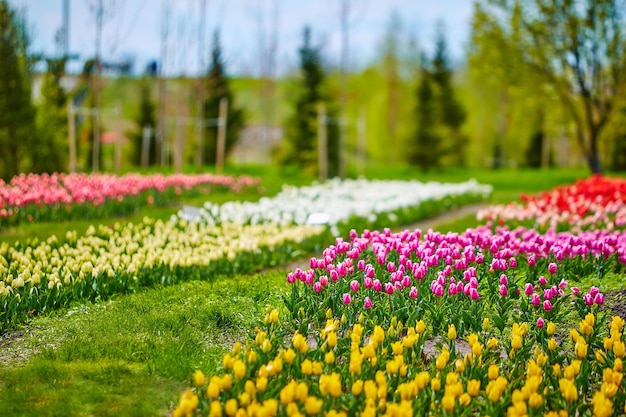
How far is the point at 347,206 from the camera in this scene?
1259 cm

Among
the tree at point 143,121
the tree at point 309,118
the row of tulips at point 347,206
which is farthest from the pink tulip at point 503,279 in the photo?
the tree at point 143,121

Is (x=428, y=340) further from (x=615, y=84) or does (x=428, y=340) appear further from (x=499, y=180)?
(x=499, y=180)

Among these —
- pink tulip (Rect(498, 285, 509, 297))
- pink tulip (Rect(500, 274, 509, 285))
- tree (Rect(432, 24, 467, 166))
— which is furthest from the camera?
tree (Rect(432, 24, 467, 166))

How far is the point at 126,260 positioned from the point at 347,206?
583cm

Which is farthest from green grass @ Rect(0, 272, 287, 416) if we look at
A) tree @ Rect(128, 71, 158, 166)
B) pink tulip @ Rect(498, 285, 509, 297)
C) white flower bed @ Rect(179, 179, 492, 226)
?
tree @ Rect(128, 71, 158, 166)

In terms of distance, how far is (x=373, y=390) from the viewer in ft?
12.0

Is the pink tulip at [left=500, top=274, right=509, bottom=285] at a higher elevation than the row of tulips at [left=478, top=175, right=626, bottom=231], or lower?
lower

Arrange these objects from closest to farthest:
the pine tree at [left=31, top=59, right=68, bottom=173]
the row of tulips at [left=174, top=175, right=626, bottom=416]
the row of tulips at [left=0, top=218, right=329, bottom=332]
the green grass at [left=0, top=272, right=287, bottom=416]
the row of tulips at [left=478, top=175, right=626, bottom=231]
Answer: the row of tulips at [left=174, top=175, right=626, bottom=416], the green grass at [left=0, top=272, right=287, bottom=416], the row of tulips at [left=0, top=218, right=329, bottom=332], the row of tulips at [left=478, top=175, right=626, bottom=231], the pine tree at [left=31, top=59, right=68, bottom=173]

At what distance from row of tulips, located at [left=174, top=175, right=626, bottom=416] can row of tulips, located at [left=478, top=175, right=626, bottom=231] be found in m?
2.72

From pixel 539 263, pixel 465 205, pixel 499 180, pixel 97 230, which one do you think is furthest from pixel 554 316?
pixel 499 180

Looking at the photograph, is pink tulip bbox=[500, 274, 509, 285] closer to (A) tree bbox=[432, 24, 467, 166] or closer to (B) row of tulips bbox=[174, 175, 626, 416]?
(B) row of tulips bbox=[174, 175, 626, 416]

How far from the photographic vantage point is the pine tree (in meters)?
17.3

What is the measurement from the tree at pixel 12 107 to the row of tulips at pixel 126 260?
24.6 feet

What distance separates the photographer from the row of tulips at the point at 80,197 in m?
11.2
